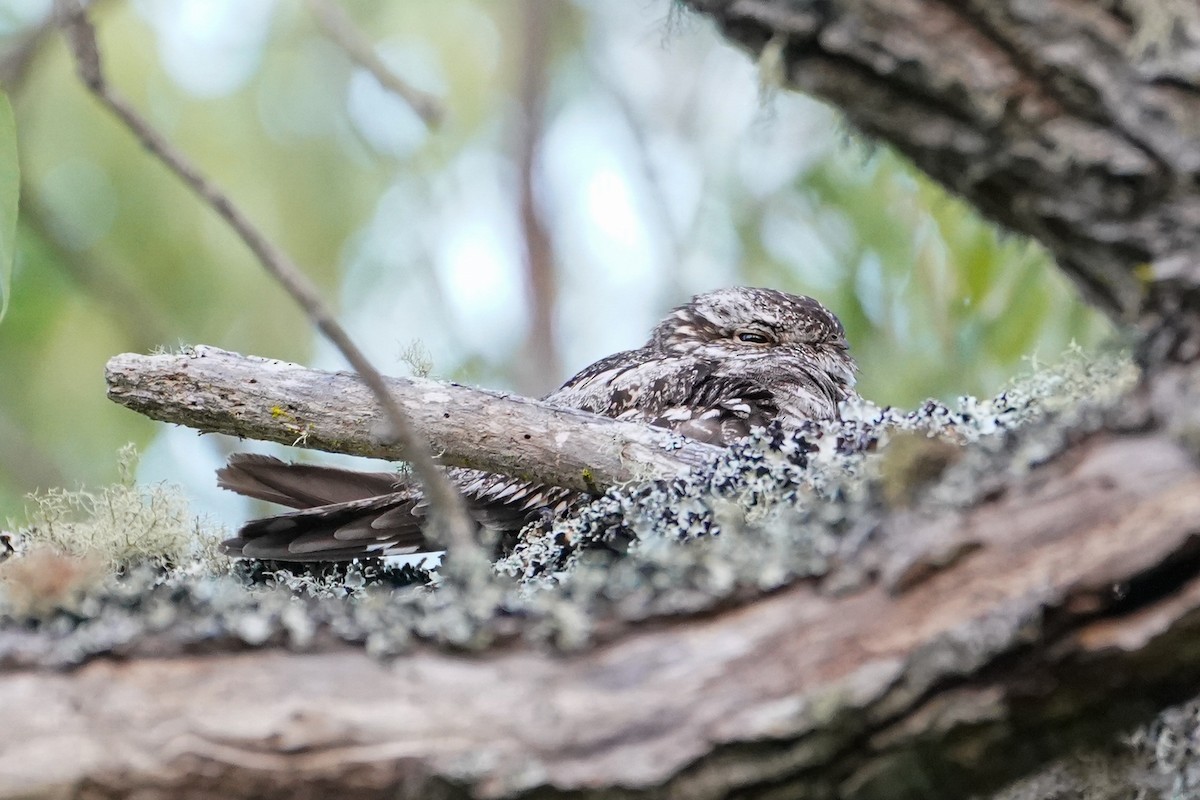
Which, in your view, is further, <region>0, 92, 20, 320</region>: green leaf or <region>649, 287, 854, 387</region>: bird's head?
<region>649, 287, 854, 387</region>: bird's head

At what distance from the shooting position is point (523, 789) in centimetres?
111

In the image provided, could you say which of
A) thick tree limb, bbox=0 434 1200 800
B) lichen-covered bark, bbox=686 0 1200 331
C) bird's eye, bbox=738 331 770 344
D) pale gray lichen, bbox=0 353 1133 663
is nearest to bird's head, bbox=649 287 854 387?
bird's eye, bbox=738 331 770 344

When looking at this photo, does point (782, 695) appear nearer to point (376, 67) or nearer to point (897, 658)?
point (897, 658)

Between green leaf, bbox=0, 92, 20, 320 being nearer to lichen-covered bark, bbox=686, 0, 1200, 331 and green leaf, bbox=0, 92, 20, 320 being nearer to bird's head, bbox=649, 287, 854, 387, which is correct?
lichen-covered bark, bbox=686, 0, 1200, 331

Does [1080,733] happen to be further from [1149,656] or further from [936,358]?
[936,358]

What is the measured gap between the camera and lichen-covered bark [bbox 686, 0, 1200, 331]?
3.84 ft

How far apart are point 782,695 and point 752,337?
9.07 feet

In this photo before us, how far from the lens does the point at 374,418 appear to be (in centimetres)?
214

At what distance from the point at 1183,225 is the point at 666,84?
5.49m

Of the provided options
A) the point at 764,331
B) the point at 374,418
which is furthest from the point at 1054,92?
the point at 764,331

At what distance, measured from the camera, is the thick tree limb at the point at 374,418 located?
2.14 m

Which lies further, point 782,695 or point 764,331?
point 764,331

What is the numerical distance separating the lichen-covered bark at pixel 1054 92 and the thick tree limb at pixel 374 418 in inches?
Result: 39.6

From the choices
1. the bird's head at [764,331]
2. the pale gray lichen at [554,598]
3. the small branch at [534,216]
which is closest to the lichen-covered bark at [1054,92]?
the pale gray lichen at [554,598]
